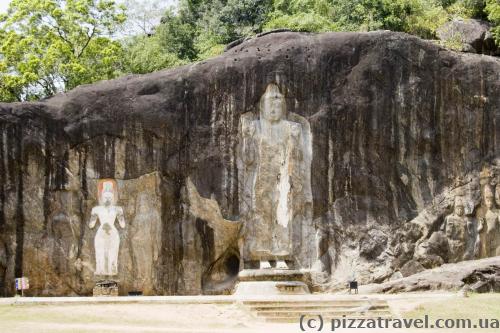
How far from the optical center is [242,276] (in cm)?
2847

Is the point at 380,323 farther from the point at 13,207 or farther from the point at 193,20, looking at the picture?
the point at 193,20

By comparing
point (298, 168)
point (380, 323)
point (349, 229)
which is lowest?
point (380, 323)

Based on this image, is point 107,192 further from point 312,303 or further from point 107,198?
point 312,303

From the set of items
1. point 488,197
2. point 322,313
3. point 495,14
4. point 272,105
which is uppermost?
point 495,14

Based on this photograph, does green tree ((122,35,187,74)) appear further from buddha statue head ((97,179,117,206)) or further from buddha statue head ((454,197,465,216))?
buddha statue head ((454,197,465,216))

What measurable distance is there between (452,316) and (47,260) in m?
14.1

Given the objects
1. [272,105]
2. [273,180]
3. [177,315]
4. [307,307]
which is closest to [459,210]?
[273,180]

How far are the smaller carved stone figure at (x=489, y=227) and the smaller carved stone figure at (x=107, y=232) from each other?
11.8 m

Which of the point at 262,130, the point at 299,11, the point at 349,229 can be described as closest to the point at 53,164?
the point at 262,130

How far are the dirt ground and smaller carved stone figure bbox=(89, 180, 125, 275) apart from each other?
619cm

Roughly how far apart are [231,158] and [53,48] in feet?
41.8

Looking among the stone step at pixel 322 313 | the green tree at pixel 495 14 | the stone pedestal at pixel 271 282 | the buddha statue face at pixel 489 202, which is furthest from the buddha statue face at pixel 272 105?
the green tree at pixel 495 14

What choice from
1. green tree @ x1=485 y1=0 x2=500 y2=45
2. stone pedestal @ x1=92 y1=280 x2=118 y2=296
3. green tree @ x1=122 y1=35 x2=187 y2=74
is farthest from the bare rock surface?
green tree @ x1=122 y1=35 x2=187 y2=74

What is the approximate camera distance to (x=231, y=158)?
30.7 meters
